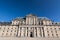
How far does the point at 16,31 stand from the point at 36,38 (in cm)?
1220

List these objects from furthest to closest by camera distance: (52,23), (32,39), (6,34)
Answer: (52,23) → (6,34) → (32,39)

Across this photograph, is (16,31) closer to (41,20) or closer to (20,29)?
(20,29)

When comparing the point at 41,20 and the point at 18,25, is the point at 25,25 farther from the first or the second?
the point at 41,20

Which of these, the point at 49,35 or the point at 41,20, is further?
the point at 41,20

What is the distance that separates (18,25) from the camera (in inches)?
2322

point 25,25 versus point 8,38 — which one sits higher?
point 25,25

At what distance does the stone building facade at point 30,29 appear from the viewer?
54.6m

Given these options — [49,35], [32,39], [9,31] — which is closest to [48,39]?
[49,35]

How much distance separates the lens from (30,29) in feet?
189

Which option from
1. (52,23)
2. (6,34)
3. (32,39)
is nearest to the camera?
(32,39)

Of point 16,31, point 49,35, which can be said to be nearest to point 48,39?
point 49,35

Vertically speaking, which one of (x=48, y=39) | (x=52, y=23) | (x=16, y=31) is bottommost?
(x=48, y=39)

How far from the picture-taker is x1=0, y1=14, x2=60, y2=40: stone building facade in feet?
179

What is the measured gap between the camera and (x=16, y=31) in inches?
2259
